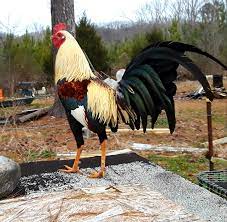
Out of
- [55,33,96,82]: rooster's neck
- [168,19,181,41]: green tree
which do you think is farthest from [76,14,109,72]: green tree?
[55,33,96,82]: rooster's neck

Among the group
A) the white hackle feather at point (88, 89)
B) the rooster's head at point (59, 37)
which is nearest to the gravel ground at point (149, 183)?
the white hackle feather at point (88, 89)

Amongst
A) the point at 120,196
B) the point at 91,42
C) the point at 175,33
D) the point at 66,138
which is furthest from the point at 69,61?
the point at 175,33

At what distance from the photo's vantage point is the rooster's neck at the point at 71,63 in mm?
3605

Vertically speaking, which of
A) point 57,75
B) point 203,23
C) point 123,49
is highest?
point 203,23

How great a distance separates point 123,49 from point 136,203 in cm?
1995

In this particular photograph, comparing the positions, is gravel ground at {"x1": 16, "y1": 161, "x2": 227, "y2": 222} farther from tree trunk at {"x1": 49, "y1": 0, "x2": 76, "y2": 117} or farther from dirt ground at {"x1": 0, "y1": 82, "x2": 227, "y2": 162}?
tree trunk at {"x1": 49, "y1": 0, "x2": 76, "y2": 117}

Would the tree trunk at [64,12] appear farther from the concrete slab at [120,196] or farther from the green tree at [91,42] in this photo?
the green tree at [91,42]

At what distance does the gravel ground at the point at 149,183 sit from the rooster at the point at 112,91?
23 cm

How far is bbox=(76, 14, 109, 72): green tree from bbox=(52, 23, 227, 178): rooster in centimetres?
1066

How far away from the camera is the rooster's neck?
3.61 meters

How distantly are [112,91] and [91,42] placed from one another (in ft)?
36.3

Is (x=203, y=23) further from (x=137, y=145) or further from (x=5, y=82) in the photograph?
(x=137, y=145)

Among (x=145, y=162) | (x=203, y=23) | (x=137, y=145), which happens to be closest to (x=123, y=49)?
(x=203, y=23)

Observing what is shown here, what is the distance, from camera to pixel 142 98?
3426mm
